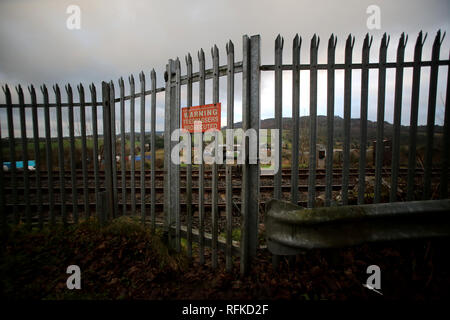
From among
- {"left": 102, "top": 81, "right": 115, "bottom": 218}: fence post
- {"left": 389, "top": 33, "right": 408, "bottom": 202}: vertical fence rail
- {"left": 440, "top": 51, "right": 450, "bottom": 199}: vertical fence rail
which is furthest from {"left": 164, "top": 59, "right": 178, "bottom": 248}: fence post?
{"left": 440, "top": 51, "right": 450, "bottom": 199}: vertical fence rail

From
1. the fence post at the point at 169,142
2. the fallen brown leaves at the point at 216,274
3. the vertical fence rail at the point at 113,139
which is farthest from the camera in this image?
the vertical fence rail at the point at 113,139

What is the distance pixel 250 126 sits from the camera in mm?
2492

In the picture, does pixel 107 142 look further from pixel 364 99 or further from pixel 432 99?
pixel 432 99

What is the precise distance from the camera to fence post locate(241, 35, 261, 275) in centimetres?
247

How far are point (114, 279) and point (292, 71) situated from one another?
3.72 m

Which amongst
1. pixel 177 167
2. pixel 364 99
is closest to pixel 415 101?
pixel 364 99

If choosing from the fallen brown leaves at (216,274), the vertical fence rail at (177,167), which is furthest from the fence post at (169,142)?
the fallen brown leaves at (216,274)

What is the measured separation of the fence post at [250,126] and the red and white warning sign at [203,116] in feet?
1.35

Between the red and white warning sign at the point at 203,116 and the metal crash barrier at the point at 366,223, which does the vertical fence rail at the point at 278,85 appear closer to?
the metal crash barrier at the point at 366,223

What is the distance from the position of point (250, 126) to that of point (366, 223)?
5.43ft

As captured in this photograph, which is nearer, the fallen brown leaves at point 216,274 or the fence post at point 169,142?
the fallen brown leaves at point 216,274

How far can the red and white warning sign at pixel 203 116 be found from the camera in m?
2.69

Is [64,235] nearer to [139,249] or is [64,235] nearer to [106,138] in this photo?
[139,249]

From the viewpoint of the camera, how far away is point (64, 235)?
3.66 metres
